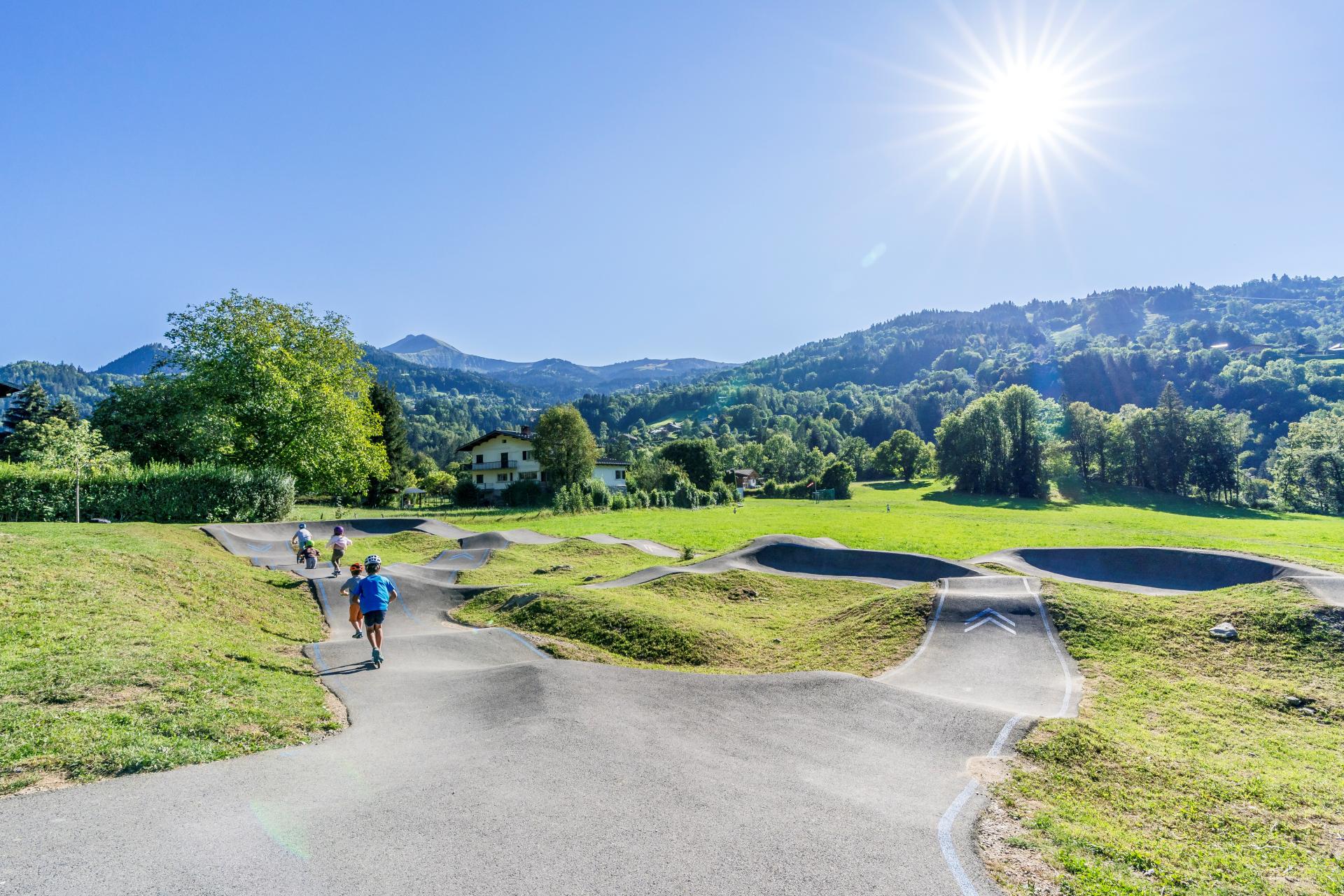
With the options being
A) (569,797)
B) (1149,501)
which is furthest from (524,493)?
(1149,501)

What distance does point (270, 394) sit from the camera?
32.4m

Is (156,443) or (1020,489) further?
(1020,489)

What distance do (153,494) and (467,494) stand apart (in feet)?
110

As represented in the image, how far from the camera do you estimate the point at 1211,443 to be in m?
72.8

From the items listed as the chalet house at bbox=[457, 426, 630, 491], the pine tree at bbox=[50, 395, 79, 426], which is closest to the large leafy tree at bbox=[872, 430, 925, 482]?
the chalet house at bbox=[457, 426, 630, 491]

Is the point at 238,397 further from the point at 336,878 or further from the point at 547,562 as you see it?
the point at 336,878

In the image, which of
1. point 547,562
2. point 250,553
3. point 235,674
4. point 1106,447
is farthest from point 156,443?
point 1106,447

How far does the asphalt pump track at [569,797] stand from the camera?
4141mm

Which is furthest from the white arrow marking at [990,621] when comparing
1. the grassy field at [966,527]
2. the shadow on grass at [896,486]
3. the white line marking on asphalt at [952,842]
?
the shadow on grass at [896,486]

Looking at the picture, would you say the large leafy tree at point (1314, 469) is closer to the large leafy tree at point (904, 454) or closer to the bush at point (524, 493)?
the large leafy tree at point (904, 454)

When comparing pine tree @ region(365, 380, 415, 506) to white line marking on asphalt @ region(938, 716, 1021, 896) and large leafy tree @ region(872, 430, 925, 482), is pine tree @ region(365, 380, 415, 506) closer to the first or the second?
white line marking on asphalt @ region(938, 716, 1021, 896)

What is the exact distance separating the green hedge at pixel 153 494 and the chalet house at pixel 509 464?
29758 mm

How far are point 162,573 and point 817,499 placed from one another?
69.9 meters

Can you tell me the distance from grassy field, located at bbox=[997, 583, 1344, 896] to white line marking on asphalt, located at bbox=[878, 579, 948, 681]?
7.71 feet
